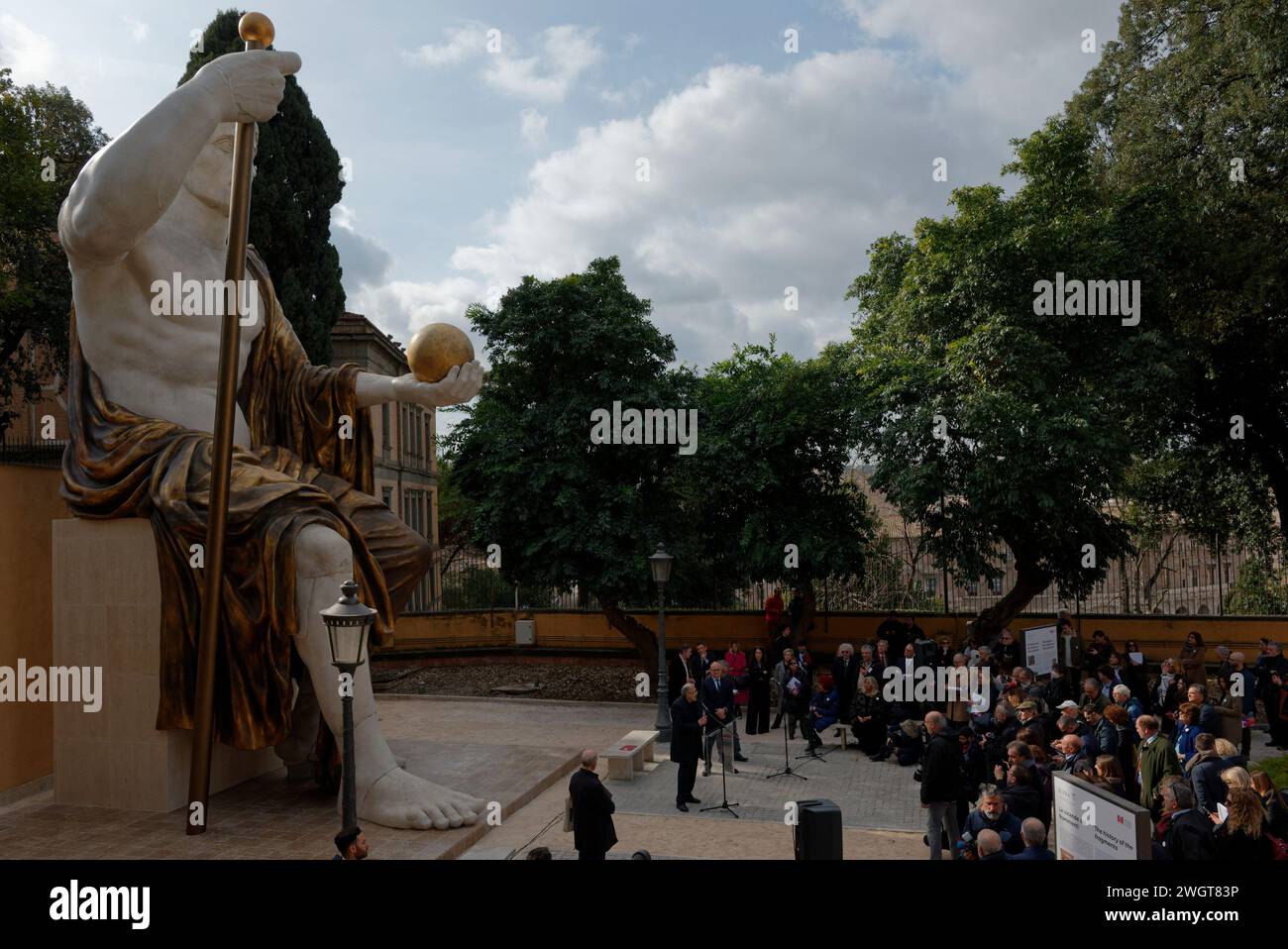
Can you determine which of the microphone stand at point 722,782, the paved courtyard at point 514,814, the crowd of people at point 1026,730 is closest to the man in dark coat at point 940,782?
the crowd of people at point 1026,730

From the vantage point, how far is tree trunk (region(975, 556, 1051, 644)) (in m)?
18.9

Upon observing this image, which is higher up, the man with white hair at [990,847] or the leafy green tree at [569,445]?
the leafy green tree at [569,445]

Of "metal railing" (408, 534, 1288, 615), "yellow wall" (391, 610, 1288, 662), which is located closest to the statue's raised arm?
"metal railing" (408, 534, 1288, 615)

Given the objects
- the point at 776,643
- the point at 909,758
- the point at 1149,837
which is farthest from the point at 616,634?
the point at 1149,837

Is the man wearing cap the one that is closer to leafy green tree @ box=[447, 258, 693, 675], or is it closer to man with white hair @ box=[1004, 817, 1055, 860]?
man with white hair @ box=[1004, 817, 1055, 860]

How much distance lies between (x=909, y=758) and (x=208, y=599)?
32.4 ft

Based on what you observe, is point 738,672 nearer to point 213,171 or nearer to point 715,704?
point 715,704

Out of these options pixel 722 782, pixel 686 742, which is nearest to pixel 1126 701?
pixel 722 782

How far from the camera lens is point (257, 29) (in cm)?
796

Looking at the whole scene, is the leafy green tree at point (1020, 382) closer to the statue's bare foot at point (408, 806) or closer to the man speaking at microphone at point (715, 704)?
the man speaking at microphone at point (715, 704)

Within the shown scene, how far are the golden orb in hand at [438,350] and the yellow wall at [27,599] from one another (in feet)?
15.0

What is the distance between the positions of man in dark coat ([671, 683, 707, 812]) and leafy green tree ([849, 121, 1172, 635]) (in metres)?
6.80

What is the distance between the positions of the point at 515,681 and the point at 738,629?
4.98m

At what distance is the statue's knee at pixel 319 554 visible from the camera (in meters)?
9.13
